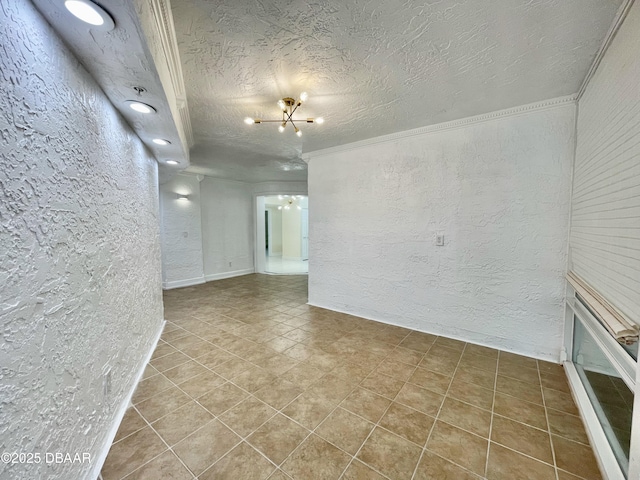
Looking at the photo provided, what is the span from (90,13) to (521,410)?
125 inches

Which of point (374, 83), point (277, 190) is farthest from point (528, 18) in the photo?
point (277, 190)

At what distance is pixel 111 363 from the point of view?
1.59m

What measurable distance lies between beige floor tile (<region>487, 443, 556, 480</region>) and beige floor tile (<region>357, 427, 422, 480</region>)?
385mm

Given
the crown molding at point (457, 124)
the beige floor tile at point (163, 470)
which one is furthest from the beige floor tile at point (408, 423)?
the crown molding at point (457, 124)

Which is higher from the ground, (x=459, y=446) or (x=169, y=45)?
(x=169, y=45)

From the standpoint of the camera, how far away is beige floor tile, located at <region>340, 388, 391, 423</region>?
1.78m

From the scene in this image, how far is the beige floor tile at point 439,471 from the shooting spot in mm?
1342

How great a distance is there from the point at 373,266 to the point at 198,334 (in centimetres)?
236

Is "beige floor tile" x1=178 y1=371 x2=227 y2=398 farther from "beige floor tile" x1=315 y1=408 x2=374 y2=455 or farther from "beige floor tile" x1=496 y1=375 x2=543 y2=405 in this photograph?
"beige floor tile" x1=496 y1=375 x2=543 y2=405

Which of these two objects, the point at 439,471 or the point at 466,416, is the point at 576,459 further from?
the point at 439,471

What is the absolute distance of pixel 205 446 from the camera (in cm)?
152

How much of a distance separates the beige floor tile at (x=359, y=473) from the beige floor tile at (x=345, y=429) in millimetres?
80

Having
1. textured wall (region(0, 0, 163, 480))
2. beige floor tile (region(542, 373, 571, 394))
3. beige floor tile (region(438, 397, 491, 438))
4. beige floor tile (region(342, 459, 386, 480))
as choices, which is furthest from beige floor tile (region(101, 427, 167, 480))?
beige floor tile (region(542, 373, 571, 394))

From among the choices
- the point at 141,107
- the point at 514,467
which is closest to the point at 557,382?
the point at 514,467
